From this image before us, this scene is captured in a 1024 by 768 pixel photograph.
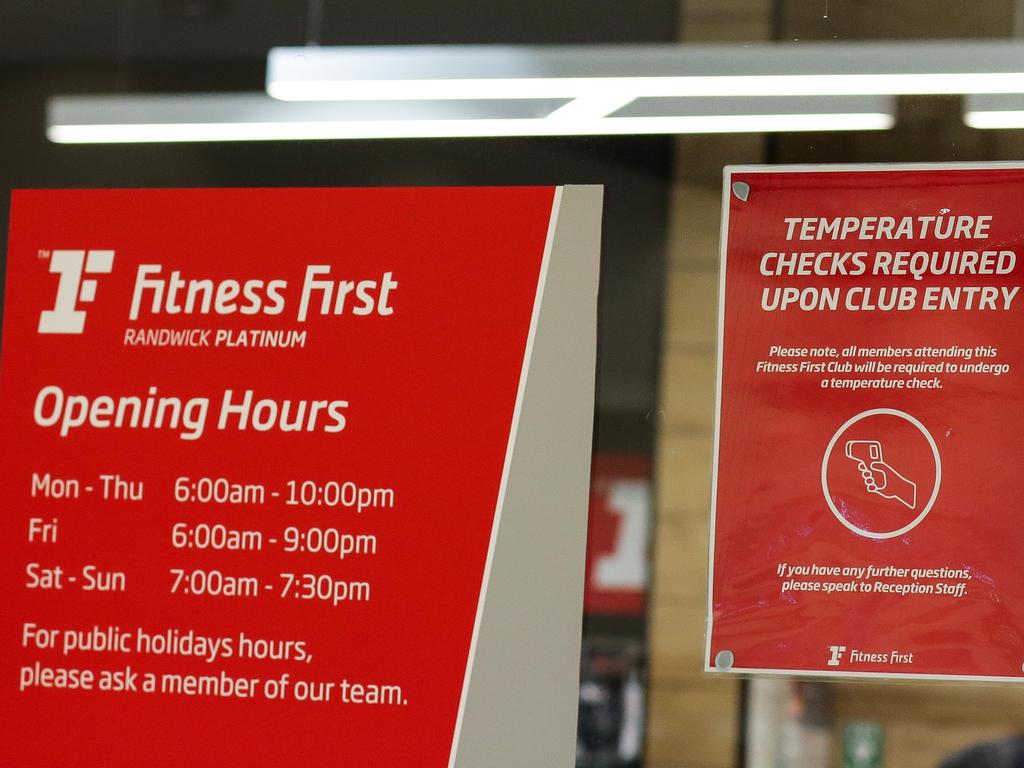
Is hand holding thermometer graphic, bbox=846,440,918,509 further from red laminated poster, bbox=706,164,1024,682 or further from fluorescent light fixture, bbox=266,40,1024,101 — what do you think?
fluorescent light fixture, bbox=266,40,1024,101

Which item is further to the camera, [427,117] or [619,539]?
[427,117]

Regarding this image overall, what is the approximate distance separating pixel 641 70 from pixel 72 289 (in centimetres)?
92

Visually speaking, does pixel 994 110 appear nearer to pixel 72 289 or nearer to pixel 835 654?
pixel 835 654

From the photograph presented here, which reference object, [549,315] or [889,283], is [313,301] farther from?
[889,283]

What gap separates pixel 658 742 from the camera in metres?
1.73

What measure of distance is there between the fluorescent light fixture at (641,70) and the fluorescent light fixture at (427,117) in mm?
15

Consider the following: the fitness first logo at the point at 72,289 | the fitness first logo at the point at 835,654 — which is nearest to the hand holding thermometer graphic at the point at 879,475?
the fitness first logo at the point at 835,654

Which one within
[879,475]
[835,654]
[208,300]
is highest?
[208,300]

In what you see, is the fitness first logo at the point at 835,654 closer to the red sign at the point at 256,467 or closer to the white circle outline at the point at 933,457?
the white circle outline at the point at 933,457

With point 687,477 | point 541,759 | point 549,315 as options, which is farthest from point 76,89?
point 541,759

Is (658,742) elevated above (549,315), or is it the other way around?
(549,315)

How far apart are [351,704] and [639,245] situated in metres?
0.78

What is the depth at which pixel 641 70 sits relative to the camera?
183cm

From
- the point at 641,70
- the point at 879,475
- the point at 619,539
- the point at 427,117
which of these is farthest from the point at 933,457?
the point at 427,117
